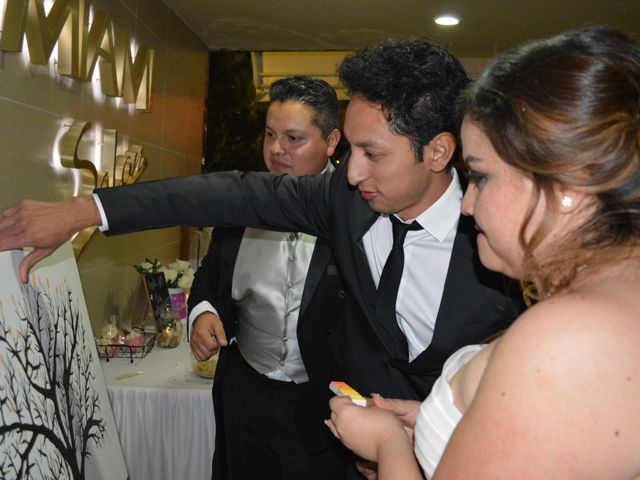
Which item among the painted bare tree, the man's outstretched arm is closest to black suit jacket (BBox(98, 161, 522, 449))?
the man's outstretched arm

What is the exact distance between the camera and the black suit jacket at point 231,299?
2148 mm

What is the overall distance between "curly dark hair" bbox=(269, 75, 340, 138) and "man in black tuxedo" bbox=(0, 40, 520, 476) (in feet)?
2.74

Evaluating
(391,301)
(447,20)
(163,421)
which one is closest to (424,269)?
(391,301)

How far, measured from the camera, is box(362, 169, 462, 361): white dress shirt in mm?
1644

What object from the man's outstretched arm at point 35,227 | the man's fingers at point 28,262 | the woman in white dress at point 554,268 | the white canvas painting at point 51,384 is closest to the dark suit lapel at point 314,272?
the white canvas painting at point 51,384

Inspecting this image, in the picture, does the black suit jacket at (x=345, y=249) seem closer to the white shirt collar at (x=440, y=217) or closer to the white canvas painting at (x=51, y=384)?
the white shirt collar at (x=440, y=217)

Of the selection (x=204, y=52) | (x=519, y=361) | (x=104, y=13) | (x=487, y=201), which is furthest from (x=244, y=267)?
(x=204, y=52)

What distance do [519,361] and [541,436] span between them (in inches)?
3.1

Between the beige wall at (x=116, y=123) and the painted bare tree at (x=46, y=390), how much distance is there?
0.82 m

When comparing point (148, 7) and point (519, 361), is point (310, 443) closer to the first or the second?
point (519, 361)

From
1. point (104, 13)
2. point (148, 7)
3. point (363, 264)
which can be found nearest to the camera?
point (363, 264)

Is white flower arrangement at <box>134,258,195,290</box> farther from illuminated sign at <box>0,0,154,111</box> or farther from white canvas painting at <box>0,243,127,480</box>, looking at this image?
white canvas painting at <box>0,243,127,480</box>

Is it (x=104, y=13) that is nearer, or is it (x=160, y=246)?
(x=104, y=13)

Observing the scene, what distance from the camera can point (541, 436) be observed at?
27.2 inches
